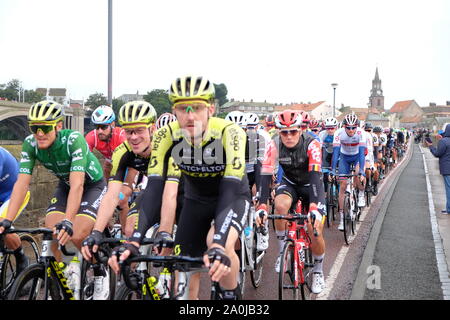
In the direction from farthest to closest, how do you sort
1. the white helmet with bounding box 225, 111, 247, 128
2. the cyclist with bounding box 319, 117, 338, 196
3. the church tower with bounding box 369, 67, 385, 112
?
the church tower with bounding box 369, 67, 385, 112 → the cyclist with bounding box 319, 117, 338, 196 → the white helmet with bounding box 225, 111, 247, 128

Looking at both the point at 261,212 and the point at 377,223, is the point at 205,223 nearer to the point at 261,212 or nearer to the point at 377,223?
the point at 261,212

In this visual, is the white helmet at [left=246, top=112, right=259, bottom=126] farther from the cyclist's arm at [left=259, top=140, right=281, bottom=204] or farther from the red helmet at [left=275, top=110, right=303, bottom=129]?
the red helmet at [left=275, top=110, right=303, bottom=129]

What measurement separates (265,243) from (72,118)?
72.0m

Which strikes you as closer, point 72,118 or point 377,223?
point 377,223

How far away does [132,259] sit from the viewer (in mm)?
2951

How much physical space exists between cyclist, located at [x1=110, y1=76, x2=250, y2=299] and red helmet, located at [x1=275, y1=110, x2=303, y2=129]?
192 cm

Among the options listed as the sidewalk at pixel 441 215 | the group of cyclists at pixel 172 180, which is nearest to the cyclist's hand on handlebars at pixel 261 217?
the group of cyclists at pixel 172 180

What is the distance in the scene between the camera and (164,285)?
336 cm

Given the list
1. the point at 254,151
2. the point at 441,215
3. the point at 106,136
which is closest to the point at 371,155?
the point at 441,215

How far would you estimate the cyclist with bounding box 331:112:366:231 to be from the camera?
912 cm

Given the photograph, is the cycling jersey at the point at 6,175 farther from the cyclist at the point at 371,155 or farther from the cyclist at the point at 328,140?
the cyclist at the point at 328,140

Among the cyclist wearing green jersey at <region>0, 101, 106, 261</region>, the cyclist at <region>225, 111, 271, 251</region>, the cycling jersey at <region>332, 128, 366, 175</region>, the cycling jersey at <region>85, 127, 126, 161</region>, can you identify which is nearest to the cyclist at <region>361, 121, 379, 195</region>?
the cycling jersey at <region>332, 128, 366, 175</region>

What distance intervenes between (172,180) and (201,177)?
1.07ft
